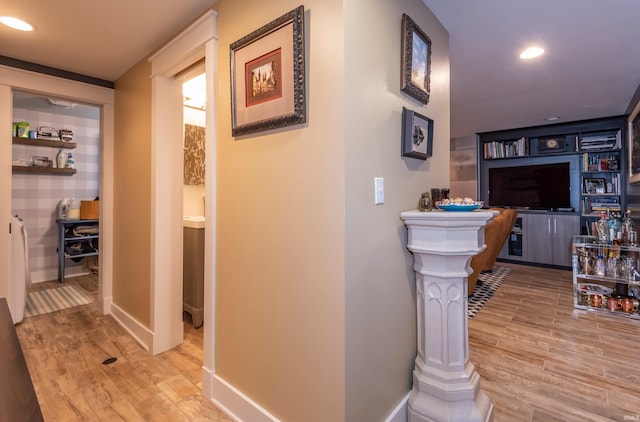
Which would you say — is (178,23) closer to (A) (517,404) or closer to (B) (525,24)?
(B) (525,24)

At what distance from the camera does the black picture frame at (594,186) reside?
4.77m

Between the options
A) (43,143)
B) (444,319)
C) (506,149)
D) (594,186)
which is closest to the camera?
(444,319)

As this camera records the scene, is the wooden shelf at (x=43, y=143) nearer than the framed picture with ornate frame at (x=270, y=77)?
No

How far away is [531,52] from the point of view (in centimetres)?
247

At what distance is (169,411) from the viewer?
1.76 metres

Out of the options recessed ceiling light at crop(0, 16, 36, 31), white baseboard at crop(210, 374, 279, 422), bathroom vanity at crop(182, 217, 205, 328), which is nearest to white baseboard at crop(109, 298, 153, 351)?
bathroom vanity at crop(182, 217, 205, 328)

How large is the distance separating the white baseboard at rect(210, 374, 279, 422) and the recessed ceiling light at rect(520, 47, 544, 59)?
2998 millimetres

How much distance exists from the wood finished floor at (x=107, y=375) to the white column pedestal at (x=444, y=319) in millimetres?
1074

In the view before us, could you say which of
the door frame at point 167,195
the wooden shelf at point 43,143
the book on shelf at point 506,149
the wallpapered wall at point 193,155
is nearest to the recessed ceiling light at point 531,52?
the door frame at point 167,195

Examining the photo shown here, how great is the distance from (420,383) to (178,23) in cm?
254

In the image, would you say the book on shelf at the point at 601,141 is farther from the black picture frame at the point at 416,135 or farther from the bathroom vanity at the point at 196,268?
the bathroom vanity at the point at 196,268

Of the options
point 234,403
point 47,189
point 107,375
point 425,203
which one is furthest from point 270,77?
point 47,189

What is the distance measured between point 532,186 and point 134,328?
5872 mm

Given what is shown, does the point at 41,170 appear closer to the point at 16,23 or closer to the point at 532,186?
the point at 16,23
